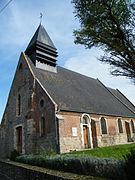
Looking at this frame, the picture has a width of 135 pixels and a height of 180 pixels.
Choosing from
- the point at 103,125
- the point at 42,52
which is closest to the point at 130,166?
the point at 103,125

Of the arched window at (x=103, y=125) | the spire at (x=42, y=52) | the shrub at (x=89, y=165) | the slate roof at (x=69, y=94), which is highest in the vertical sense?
the spire at (x=42, y=52)

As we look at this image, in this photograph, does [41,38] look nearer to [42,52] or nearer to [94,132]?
[42,52]

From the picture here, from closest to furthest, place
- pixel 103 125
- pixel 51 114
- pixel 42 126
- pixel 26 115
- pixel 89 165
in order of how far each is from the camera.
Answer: pixel 89 165 < pixel 51 114 < pixel 42 126 < pixel 26 115 < pixel 103 125

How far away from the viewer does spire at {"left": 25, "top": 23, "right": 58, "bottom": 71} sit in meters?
19.6

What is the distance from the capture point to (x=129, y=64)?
6.16 m

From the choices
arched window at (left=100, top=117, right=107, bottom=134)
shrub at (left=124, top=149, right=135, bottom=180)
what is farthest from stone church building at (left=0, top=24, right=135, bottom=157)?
shrub at (left=124, top=149, right=135, bottom=180)

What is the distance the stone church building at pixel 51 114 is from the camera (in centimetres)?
1423

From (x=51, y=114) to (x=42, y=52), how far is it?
904 centimetres

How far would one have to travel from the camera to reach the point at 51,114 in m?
14.2

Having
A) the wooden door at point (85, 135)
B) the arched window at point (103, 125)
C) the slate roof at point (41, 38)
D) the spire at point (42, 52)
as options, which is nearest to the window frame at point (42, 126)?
the wooden door at point (85, 135)

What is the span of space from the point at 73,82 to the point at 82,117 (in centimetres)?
641

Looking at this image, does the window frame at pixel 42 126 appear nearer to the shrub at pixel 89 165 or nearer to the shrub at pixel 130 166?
the shrub at pixel 89 165

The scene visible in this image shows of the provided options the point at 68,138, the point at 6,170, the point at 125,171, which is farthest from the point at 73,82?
the point at 125,171

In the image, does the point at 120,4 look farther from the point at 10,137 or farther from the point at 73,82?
the point at 10,137
